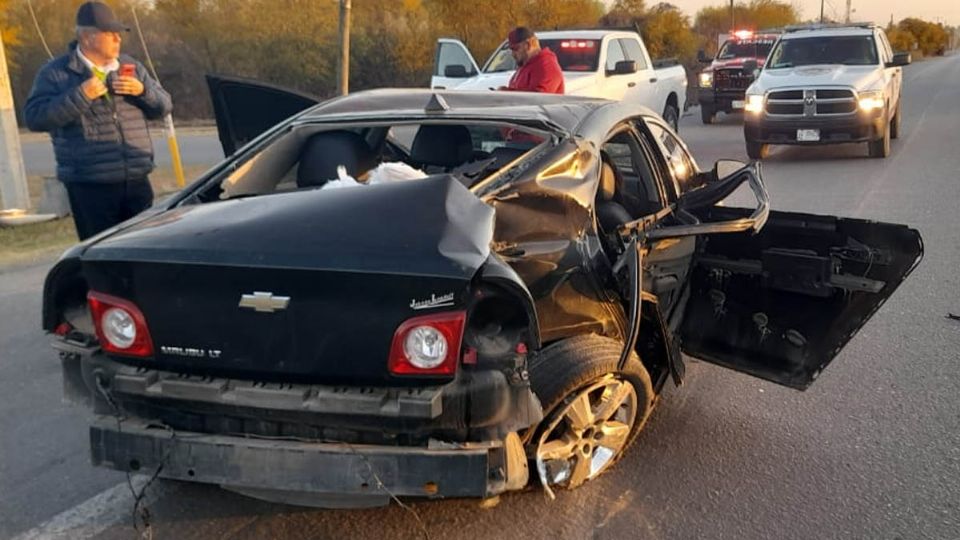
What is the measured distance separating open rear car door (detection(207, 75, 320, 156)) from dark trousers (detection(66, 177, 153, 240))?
26.9 inches

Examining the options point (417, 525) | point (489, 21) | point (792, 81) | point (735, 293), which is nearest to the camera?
point (417, 525)

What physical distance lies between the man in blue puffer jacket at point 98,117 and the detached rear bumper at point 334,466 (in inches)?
119

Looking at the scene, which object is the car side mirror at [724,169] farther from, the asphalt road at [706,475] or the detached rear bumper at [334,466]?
the detached rear bumper at [334,466]

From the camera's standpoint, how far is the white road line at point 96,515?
334 cm

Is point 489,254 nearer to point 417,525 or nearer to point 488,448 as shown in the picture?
point 488,448

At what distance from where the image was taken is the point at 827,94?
1330 cm

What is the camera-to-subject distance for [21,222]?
9.95 meters

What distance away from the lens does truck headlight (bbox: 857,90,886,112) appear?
13086mm

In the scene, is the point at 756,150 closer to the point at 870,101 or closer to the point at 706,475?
the point at 870,101

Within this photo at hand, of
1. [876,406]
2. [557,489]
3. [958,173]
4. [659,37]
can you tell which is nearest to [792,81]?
[958,173]

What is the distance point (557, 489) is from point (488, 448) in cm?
76

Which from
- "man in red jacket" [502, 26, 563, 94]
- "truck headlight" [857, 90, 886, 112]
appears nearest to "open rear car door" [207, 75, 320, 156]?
"man in red jacket" [502, 26, 563, 94]

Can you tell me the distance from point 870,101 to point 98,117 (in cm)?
1134

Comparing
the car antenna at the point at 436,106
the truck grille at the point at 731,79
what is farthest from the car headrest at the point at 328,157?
the truck grille at the point at 731,79
